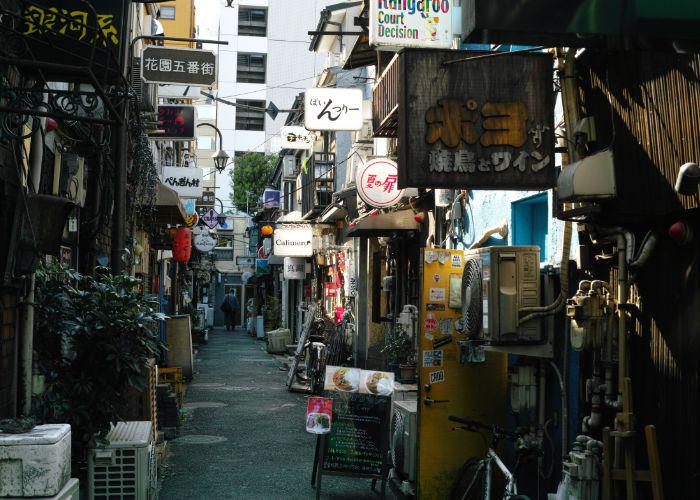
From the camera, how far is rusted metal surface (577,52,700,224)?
538cm

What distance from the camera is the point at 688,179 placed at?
16.7 feet

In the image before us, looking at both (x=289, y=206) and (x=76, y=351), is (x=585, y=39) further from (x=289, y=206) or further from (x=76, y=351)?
(x=289, y=206)

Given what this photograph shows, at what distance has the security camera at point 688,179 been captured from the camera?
16.5ft

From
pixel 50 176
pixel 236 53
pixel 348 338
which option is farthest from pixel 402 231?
pixel 236 53

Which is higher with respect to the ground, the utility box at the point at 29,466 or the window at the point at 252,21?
the window at the point at 252,21

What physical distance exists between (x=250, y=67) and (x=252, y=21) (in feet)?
10.6

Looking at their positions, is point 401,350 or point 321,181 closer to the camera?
point 401,350

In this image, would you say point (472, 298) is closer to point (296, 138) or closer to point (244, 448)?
point (244, 448)

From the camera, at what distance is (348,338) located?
19578mm

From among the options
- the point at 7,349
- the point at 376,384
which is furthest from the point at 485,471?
the point at 7,349

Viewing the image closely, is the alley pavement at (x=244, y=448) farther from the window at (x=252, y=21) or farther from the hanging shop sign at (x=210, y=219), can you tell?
the window at (x=252, y=21)

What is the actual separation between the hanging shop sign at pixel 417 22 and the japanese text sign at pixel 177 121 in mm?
8832

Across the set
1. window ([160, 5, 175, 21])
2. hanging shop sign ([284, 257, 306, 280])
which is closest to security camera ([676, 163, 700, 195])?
hanging shop sign ([284, 257, 306, 280])

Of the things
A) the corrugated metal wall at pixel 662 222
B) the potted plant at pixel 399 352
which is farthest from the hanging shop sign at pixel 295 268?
the corrugated metal wall at pixel 662 222
